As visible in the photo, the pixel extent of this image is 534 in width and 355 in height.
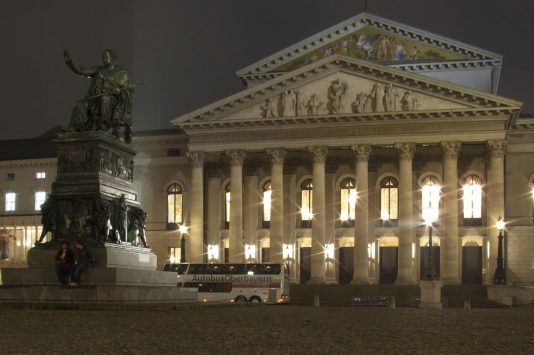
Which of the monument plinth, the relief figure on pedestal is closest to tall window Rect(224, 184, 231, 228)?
the relief figure on pedestal

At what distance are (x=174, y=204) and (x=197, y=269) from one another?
1927cm

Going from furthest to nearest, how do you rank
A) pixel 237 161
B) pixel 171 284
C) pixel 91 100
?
pixel 237 161 → pixel 171 284 → pixel 91 100

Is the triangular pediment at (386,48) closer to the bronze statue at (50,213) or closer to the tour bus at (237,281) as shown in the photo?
the tour bus at (237,281)

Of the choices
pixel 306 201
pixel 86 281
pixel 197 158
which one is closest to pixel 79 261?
pixel 86 281

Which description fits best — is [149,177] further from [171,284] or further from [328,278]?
[171,284]

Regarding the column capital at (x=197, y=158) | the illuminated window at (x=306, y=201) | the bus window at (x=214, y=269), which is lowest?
the bus window at (x=214, y=269)

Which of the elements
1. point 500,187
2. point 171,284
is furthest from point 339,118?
point 171,284

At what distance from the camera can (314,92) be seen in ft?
211

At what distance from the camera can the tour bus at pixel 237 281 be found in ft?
177

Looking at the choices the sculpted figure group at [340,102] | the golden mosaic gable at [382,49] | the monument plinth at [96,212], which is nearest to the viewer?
the monument plinth at [96,212]

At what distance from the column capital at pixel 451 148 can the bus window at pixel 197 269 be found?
19060 millimetres

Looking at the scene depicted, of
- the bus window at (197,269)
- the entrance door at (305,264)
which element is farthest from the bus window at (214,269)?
the entrance door at (305,264)

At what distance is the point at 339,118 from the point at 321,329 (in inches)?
1797

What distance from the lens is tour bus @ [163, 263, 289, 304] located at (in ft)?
177
